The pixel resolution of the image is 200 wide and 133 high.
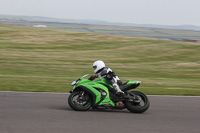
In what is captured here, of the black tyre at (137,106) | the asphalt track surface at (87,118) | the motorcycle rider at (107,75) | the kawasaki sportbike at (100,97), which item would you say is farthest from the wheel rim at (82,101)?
the black tyre at (137,106)

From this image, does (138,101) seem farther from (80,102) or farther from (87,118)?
(87,118)

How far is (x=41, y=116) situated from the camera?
283 inches

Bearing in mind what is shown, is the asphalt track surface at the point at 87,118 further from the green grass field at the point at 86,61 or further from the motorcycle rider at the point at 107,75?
the green grass field at the point at 86,61

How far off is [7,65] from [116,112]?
13531 mm

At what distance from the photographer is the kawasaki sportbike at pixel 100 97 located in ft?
26.1

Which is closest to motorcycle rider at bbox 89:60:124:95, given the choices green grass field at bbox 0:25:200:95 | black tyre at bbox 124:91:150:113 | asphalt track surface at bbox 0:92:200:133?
black tyre at bbox 124:91:150:113

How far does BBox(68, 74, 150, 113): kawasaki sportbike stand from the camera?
7953mm

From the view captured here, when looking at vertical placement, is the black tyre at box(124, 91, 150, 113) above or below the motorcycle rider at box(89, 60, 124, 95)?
below

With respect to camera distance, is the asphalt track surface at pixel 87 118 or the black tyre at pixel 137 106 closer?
the asphalt track surface at pixel 87 118

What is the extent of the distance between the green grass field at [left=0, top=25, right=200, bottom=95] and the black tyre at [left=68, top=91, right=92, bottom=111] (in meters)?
4.24

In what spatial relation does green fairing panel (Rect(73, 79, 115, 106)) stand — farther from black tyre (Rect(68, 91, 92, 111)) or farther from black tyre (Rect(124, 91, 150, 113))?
black tyre (Rect(124, 91, 150, 113))

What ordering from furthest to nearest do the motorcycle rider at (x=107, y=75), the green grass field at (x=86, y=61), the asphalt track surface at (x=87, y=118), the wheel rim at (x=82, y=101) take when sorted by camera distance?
the green grass field at (x=86, y=61) < the wheel rim at (x=82, y=101) < the motorcycle rider at (x=107, y=75) < the asphalt track surface at (x=87, y=118)

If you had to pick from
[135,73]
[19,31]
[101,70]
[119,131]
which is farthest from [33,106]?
[19,31]

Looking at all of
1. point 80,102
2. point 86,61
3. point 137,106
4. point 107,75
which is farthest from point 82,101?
point 86,61
